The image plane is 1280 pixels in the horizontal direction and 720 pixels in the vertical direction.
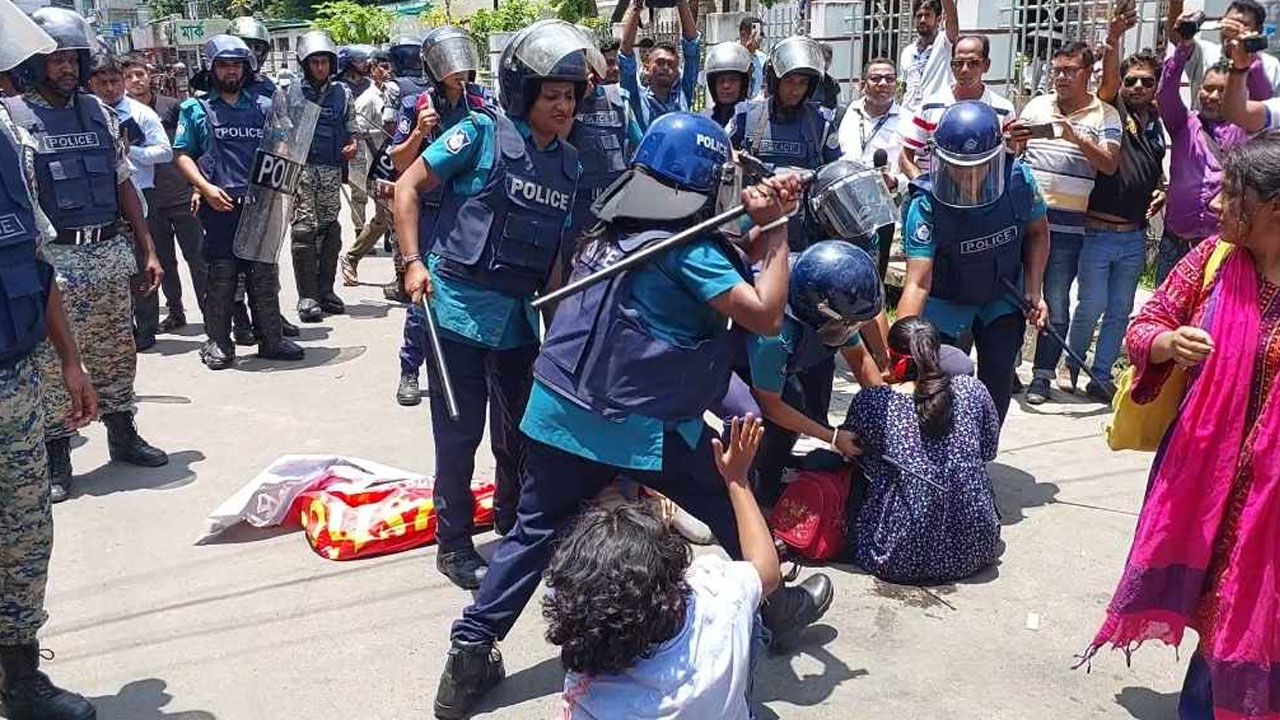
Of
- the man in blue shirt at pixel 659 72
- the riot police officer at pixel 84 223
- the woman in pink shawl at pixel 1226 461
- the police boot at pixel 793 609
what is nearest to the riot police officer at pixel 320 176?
the man in blue shirt at pixel 659 72

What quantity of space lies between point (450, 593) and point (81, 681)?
47.5 inches

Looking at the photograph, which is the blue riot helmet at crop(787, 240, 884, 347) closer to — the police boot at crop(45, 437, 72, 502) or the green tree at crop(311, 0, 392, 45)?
the police boot at crop(45, 437, 72, 502)

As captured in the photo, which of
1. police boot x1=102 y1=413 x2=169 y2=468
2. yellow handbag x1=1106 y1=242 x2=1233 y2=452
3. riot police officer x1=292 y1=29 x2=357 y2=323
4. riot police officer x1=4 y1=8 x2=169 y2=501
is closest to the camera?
yellow handbag x1=1106 y1=242 x2=1233 y2=452

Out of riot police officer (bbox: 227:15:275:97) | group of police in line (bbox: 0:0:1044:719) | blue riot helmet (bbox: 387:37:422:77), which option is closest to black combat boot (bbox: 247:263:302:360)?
riot police officer (bbox: 227:15:275:97)

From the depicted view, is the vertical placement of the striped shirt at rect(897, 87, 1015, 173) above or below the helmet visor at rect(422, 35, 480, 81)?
below

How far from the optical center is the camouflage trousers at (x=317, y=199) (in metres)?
8.17

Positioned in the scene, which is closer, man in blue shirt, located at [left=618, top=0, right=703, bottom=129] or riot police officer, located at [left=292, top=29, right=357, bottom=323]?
man in blue shirt, located at [left=618, top=0, right=703, bottom=129]

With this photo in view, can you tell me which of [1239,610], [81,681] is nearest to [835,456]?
[1239,610]

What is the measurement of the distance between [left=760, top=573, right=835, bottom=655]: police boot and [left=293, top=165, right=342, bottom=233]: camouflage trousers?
552 centimetres

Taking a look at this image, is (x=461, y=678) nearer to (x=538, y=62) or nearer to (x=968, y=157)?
(x=538, y=62)

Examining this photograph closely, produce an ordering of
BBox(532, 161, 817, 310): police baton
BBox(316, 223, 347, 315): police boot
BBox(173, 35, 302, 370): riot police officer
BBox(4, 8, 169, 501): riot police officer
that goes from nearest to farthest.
Answer: BBox(532, 161, 817, 310): police baton → BBox(4, 8, 169, 501): riot police officer → BBox(173, 35, 302, 370): riot police officer → BBox(316, 223, 347, 315): police boot

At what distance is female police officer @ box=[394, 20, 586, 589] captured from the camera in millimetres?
3793

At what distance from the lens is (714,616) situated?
91.3 inches

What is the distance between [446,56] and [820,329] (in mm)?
2969
